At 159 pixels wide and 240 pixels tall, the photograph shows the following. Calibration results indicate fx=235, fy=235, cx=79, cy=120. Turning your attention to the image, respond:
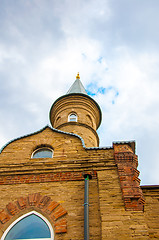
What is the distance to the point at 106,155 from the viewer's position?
7.86 meters

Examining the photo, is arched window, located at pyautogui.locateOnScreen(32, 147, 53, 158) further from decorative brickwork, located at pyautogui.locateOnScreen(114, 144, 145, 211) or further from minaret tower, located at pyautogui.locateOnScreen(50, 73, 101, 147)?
minaret tower, located at pyautogui.locateOnScreen(50, 73, 101, 147)

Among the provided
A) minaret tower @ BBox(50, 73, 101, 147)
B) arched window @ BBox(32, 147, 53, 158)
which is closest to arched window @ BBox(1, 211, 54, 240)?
arched window @ BBox(32, 147, 53, 158)

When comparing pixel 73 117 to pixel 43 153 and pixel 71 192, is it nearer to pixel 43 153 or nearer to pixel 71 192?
pixel 43 153

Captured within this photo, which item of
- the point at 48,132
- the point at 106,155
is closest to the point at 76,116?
the point at 48,132

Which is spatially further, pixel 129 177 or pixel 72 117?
pixel 72 117

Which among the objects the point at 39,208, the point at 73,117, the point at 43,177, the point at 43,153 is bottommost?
the point at 39,208

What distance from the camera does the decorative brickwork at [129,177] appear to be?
19.7ft

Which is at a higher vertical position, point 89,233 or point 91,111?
point 91,111

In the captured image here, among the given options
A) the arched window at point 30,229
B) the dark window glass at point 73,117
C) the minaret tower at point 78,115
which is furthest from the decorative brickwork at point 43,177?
the dark window glass at point 73,117

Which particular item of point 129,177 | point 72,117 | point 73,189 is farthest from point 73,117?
point 129,177

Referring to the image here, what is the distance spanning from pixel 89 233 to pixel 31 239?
149 cm

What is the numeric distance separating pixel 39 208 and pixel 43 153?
102 inches

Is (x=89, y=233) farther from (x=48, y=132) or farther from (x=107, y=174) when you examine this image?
(x=48, y=132)

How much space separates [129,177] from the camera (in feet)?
22.1
